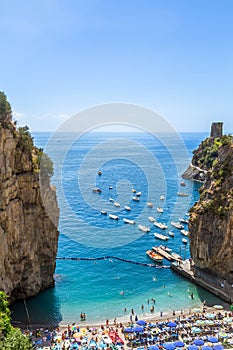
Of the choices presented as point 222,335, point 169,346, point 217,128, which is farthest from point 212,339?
point 217,128

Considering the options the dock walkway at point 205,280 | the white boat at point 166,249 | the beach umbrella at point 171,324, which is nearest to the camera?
the beach umbrella at point 171,324

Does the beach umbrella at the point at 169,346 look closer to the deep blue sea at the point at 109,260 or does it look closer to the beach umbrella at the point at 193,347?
the beach umbrella at the point at 193,347

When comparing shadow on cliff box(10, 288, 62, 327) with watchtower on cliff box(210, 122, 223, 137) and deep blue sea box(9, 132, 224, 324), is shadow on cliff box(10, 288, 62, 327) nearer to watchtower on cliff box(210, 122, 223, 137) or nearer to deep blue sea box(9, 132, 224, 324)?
deep blue sea box(9, 132, 224, 324)

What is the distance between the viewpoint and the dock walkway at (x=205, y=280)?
1473 inches

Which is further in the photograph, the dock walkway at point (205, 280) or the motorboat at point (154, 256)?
the motorboat at point (154, 256)

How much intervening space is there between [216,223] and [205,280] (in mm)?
7062

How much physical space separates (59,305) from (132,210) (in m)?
47.1

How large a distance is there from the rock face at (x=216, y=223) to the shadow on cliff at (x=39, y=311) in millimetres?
18821

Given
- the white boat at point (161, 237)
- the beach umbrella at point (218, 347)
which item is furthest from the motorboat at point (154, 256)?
the beach umbrella at point (218, 347)

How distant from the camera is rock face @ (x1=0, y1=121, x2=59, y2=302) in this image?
33094mm

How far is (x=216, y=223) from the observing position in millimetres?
40938

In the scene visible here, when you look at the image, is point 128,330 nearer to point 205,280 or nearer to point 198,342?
point 198,342

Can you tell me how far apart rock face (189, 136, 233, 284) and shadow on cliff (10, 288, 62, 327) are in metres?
18.8

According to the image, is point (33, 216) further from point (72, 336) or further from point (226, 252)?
point (226, 252)
